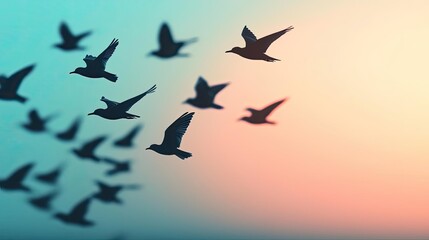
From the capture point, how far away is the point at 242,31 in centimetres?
2105

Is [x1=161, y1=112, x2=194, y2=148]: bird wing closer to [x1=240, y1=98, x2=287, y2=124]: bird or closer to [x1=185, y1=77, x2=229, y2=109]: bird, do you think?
[x1=185, y1=77, x2=229, y2=109]: bird

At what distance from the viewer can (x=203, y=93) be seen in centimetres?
2250

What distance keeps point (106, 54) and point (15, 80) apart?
4.46 m

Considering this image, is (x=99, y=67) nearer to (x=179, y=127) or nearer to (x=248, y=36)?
(x=179, y=127)

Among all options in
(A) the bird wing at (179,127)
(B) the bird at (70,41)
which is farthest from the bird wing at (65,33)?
(A) the bird wing at (179,127)

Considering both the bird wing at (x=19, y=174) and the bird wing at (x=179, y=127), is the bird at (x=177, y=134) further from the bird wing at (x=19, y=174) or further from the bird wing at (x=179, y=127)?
the bird wing at (x=19, y=174)

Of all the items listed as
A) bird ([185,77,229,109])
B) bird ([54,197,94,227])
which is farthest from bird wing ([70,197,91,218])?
bird ([185,77,229,109])

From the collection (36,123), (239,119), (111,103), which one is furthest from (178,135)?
(36,123)

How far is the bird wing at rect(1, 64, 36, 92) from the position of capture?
922 inches

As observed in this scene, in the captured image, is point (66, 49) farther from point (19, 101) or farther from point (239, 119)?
point (239, 119)

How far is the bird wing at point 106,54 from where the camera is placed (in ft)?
67.4

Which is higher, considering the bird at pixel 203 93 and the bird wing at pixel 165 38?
the bird wing at pixel 165 38

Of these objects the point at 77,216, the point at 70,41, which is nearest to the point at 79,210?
the point at 77,216

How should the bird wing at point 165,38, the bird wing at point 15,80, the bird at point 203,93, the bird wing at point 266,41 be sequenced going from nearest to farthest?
the bird wing at point 266,41 < the bird at point 203,93 < the bird wing at point 165,38 < the bird wing at point 15,80
